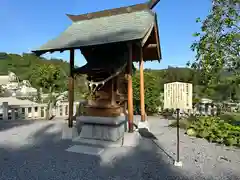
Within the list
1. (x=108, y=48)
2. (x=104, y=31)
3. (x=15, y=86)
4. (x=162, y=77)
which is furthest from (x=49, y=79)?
(x=15, y=86)

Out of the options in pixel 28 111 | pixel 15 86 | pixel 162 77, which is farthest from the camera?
pixel 15 86

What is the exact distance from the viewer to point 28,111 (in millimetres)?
9297

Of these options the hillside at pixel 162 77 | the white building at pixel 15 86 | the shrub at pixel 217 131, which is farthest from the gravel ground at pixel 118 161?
the white building at pixel 15 86

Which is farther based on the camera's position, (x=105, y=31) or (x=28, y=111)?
(x=28, y=111)

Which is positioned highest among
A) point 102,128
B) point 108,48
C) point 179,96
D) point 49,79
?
point 108,48

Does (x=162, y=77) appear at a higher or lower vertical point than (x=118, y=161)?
higher

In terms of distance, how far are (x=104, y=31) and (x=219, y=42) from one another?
3883mm

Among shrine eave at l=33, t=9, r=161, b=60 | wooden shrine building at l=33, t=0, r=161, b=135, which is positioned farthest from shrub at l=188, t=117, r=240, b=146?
shrine eave at l=33, t=9, r=161, b=60

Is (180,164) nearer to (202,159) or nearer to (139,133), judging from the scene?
(202,159)

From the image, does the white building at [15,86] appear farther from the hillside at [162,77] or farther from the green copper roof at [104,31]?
the green copper roof at [104,31]

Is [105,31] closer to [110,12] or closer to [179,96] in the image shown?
[110,12]

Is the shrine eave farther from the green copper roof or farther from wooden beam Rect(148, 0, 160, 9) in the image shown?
wooden beam Rect(148, 0, 160, 9)

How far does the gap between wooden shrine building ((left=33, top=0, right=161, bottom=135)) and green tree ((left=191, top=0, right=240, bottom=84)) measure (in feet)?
5.66

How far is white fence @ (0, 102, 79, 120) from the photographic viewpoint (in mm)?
8642
